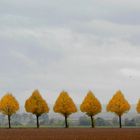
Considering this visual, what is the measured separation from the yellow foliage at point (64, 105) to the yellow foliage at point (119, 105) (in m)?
9.94

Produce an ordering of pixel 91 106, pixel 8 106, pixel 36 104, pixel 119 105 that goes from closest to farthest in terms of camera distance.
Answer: pixel 36 104 → pixel 91 106 → pixel 119 105 → pixel 8 106

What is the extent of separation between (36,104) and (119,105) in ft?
70.8

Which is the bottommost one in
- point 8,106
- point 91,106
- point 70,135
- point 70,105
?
point 70,135

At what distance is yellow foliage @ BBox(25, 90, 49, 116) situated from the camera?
12794 centimetres

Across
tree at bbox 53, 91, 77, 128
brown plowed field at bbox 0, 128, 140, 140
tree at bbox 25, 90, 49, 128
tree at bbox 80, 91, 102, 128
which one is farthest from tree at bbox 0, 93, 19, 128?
brown plowed field at bbox 0, 128, 140, 140

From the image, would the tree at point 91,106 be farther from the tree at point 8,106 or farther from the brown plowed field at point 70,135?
the brown plowed field at point 70,135

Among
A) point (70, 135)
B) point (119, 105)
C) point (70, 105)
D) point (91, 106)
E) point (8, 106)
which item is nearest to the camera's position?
point (70, 135)

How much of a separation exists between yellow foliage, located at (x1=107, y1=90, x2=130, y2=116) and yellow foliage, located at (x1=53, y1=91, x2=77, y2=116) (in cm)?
994

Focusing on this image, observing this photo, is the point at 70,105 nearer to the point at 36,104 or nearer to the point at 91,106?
the point at 91,106

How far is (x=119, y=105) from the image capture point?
424 ft

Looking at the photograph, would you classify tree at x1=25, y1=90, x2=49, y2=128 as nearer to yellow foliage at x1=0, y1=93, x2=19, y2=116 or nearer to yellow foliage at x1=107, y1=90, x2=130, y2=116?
yellow foliage at x1=0, y1=93, x2=19, y2=116

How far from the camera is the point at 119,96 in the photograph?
13150 centimetres

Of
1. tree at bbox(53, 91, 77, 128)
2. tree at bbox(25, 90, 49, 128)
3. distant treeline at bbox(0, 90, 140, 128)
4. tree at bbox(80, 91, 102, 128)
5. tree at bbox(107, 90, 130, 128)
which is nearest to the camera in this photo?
tree at bbox(25, 90, 49, 128)

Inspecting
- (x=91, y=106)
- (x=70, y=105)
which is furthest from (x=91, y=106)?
(x=70, y=105)
